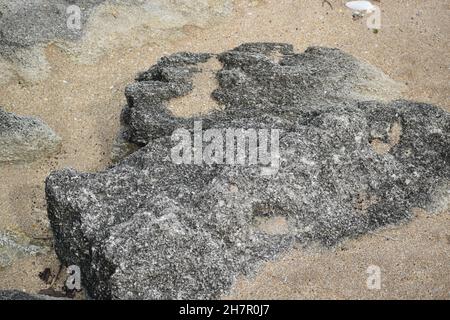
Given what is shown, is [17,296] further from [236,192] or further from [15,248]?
[236,192]

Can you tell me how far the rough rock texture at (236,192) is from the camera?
465 centimetres

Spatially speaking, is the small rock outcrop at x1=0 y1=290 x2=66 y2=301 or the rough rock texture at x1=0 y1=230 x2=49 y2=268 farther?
the rough rock texture at x1=0 y1=230 x2=49 y2=268

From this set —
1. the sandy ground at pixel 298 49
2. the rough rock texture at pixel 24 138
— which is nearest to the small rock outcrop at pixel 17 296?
the sandy ground at pixel 298 49

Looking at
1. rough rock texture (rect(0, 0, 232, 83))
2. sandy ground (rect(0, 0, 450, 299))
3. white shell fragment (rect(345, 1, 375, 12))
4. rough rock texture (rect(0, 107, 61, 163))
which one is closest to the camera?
sandy ground (rect(0, 0, 450, 299))

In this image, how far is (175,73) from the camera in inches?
262

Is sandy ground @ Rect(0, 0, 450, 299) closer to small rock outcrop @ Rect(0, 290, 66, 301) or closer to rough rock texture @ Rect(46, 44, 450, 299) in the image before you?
rough rock texture @ Rect(46, 44, 450, 299)

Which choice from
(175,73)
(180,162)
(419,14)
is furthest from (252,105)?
(419,14)

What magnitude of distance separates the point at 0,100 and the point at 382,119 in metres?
4.18

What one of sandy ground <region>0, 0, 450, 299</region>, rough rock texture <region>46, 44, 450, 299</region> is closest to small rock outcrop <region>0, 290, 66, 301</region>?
rough rock texture <region>46, 44, 450, 299</region>

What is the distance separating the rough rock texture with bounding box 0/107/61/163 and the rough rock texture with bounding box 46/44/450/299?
918 mm

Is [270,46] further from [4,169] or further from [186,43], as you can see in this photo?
[4,169]

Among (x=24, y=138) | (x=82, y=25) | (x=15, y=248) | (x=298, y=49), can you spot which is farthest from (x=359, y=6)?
(x=15, y=248)

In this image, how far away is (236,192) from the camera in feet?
16.4

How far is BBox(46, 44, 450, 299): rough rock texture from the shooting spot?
4648mm
